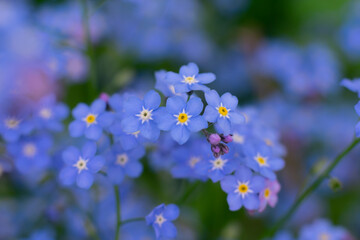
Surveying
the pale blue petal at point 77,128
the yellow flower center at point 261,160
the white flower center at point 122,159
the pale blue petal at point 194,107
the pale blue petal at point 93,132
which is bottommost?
the white flower center at point 122,159

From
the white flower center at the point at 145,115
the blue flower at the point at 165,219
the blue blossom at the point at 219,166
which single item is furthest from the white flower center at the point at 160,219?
the white flower center at the point at 145,115

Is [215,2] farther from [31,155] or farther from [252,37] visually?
[31,155]

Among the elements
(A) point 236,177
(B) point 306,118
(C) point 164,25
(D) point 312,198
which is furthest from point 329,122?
(A) point 236,177

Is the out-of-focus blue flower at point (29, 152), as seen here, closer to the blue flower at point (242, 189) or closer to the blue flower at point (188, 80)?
the blue flower at point (188, 80)

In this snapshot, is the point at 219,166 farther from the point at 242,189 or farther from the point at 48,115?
the point at 48,115

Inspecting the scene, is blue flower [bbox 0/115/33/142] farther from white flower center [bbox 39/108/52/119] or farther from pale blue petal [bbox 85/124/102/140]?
pale blue petal [bbox 85/124/102/140]

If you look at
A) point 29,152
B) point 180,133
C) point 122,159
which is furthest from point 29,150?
point 180,133
